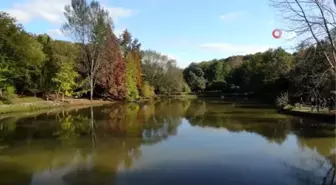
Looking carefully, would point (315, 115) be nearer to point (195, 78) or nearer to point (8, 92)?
point (8, 92)

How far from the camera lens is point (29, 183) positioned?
9.35m

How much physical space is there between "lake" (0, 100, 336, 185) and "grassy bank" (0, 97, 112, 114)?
1021cm

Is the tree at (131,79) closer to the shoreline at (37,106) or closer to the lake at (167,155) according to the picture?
the shoreline at (37,106)

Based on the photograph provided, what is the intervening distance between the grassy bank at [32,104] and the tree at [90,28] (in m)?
2.69

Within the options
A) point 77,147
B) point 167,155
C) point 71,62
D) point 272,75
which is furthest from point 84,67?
point 167,155

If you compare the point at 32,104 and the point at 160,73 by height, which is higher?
the point at 160,73

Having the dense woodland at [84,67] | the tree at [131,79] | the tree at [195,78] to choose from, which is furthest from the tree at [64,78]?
the tree at [195,78]

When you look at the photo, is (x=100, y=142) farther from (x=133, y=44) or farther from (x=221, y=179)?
(x=133, y=44)

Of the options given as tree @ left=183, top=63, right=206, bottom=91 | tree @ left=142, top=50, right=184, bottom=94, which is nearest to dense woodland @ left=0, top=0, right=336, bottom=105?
tree @ left=142, top=50, right=184, bottom=94

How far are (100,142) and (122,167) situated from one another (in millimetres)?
4922

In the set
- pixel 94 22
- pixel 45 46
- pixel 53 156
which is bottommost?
pixel 53 156

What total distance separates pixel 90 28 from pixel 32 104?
534 inches

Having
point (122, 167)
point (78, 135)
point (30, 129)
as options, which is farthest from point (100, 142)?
point (30, 129)

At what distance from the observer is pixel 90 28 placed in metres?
44.4
